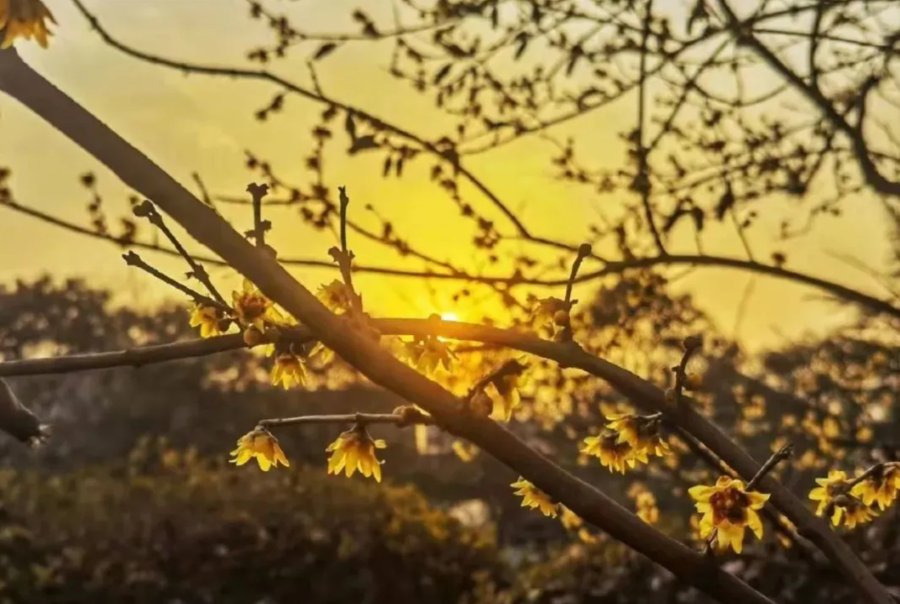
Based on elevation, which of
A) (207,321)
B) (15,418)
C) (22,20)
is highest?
(207,321)

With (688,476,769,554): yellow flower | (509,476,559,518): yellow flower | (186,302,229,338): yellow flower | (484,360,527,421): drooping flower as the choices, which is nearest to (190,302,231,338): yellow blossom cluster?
(186,302,229,338): yellow flower

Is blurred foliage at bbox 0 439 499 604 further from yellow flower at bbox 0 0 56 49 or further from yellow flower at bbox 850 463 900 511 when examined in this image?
yellow flower at bbox 0 0 56 49

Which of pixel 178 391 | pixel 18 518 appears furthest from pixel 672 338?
pixel 178 391

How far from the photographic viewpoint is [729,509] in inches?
70.2

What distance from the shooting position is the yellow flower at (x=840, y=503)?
204cm

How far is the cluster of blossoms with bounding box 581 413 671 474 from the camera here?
191 centimetres

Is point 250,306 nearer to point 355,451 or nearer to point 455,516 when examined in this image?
point 355,451

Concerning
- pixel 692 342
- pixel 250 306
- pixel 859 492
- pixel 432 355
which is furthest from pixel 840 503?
pixel 250 306

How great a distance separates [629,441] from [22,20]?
3.85 feet

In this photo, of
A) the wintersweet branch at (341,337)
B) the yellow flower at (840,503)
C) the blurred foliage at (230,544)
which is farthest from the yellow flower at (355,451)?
the blurred foliage at (230,544)

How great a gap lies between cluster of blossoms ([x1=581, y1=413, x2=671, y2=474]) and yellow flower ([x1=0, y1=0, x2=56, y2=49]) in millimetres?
1110

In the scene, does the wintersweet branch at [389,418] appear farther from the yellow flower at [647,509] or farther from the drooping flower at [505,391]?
the yellow flower at [647,509]

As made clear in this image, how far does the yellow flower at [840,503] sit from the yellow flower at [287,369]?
3.16 feet

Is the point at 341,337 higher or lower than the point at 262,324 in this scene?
lower
